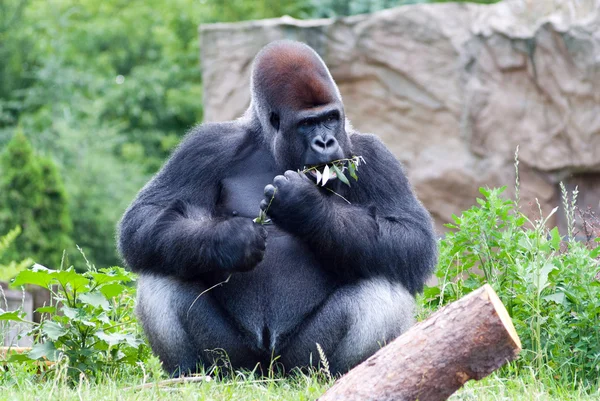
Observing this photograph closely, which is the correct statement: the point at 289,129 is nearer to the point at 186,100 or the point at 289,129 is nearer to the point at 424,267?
the point at 424,267

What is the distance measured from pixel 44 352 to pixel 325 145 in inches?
58.7

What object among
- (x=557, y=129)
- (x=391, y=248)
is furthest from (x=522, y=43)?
(x=391, y=248)

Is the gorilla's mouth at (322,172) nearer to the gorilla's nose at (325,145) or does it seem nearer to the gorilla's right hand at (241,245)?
the gorilla's nose at (325,145)

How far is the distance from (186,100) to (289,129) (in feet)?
43.3

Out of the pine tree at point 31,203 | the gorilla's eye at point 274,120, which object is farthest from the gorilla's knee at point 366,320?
the pine tree at point 31,203

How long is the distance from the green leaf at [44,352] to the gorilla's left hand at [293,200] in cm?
110

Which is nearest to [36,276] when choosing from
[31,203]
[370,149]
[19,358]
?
[19,358]

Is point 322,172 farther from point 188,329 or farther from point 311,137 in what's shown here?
point 188,329

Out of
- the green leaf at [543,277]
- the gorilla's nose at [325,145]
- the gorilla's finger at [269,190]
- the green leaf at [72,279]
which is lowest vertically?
the green leaf at [72,279]

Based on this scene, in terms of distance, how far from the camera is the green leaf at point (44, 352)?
3756mm

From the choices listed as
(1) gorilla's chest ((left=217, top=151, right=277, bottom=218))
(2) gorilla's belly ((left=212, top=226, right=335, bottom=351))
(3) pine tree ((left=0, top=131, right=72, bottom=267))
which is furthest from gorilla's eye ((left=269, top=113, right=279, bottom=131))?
(3) pine tree ((left=0, top=131, right=72, bottom=267))

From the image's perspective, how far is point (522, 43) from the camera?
9.26m

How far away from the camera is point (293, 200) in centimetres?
360

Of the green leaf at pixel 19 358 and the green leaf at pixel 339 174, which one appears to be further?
the green leaf at pixel 19 358
